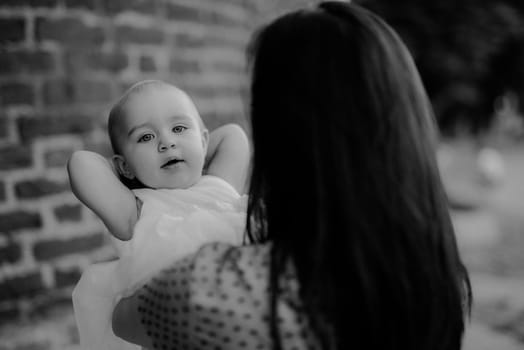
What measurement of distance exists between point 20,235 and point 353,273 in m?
1.37

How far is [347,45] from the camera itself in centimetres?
106

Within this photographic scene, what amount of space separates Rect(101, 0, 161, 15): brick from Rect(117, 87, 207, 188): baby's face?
904 millimetres

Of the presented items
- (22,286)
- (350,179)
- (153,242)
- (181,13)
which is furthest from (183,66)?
(350,179)

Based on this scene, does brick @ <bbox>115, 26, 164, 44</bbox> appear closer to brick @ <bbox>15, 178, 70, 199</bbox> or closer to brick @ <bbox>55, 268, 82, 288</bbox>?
brick @ <bbox>15, 178, 70, 199</bbox>

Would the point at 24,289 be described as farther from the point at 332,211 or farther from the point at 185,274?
the point at 332,211

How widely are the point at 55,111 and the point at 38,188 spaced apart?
27cm

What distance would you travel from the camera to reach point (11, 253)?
1989 mm

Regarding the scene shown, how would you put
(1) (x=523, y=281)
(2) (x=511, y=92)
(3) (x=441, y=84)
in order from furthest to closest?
(2) (x=511, y=92) → (3) (x=441, y=84) → (1) (x=523, y=281)

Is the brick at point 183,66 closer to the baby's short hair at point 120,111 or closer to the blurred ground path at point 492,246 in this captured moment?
the baby's short hair at point 120,111

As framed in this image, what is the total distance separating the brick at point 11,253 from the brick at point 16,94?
0.48m

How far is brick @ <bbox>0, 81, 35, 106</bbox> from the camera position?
1959 mm

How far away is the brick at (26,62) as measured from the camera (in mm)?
1956

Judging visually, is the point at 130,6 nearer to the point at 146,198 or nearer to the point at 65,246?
the point at 65,246

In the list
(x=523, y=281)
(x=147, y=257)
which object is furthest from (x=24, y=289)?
(x=523, y=281)
